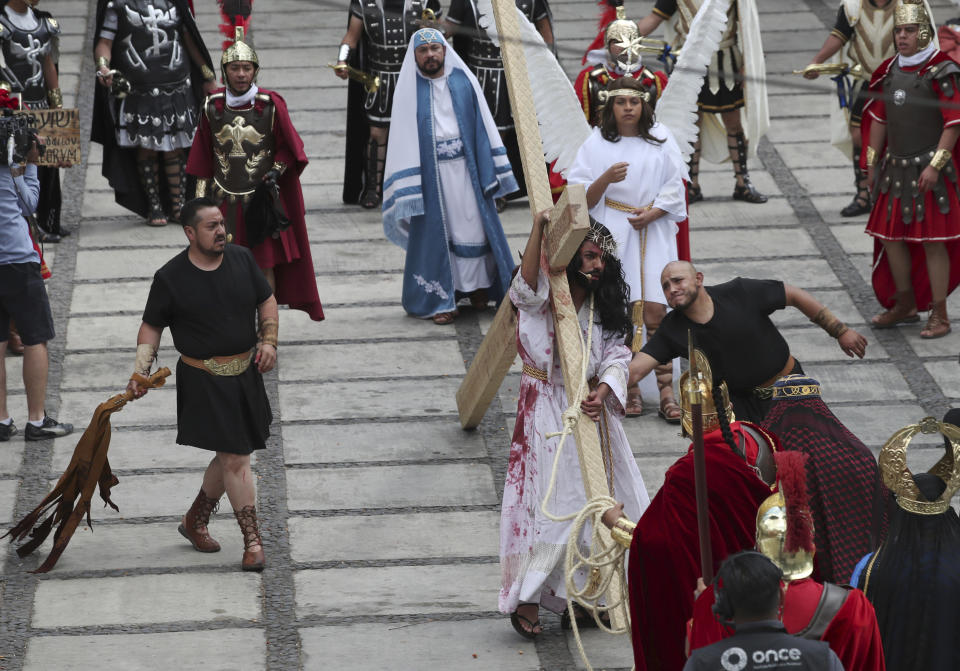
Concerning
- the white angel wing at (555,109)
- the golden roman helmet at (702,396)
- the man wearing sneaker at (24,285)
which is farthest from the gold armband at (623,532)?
the man wearing sneaker at (24,285)

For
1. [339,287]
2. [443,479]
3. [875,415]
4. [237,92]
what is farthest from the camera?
[339,287]

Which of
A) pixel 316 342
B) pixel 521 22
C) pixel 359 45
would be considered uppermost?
pixel 521 22

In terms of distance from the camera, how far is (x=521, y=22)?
7094mm

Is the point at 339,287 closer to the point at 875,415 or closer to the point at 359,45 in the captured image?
the point at 359,45

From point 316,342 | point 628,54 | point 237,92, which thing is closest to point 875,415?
point 628,54

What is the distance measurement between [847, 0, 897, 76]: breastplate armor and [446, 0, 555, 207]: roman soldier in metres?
1.90

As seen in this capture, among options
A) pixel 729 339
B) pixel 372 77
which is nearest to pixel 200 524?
pixel 729 339

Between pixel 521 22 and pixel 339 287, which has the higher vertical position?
pixel 521 22

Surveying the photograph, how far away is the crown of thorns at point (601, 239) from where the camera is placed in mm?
5582

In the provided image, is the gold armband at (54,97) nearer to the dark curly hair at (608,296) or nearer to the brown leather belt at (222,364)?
the brown leather belt at (222,364)

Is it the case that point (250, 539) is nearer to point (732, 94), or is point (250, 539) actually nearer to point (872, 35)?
point (732, 94)

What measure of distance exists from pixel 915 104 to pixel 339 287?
3.35m

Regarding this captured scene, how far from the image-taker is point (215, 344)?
19.9 feet

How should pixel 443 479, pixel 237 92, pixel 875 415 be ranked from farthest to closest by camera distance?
pixel 237 92
pixel 875 415
pixel 443 479
